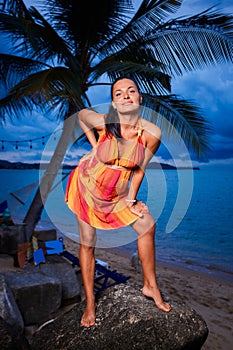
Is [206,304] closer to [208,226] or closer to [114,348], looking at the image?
[114,348]

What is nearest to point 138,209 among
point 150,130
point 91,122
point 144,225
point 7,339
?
point 144,225

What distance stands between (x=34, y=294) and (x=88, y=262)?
7.43ft

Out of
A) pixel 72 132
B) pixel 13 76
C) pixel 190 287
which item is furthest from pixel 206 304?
pixel 13 76

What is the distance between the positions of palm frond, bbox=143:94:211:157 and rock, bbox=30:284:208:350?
2.96 metres

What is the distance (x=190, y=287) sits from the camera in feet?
28.9

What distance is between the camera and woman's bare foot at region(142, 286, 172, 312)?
2547mm

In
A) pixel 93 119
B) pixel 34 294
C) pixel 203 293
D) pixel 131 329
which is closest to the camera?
pixel 93 119

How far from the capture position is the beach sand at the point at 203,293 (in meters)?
5.75

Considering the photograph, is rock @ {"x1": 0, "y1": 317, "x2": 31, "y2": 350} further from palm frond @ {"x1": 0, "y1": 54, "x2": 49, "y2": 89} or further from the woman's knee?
palm frond @ {"x1": 0, "y1": 54, "x2": 49, "y2": 89}

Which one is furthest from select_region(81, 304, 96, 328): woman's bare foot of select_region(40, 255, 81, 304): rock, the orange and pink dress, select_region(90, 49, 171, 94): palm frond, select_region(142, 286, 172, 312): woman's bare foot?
select_region(90, 49, 171, 94): palm frond

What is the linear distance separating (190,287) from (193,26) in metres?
6.60

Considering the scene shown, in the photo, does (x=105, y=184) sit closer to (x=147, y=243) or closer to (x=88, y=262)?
(x=147, y=243)

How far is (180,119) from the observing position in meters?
5.44

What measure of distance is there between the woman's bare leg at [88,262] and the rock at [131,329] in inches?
2.9
